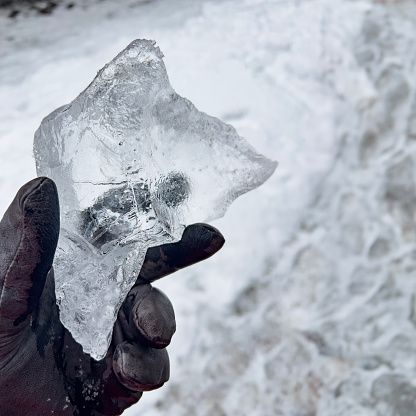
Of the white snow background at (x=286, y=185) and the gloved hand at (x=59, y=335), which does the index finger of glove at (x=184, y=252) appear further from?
the white snow background at (x=286, y=185)

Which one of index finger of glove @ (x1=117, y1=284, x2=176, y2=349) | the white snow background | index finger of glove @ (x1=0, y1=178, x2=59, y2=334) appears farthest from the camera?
the white snow background

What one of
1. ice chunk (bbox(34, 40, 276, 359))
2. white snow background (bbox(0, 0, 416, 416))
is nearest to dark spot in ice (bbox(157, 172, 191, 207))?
ice chunk (bbox(34, 40, 276, 359))

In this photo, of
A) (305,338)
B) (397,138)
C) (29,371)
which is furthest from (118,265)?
(397,138)

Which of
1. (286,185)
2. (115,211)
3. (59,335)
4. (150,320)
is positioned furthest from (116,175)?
(286,185)

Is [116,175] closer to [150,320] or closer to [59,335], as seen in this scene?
[150,320]

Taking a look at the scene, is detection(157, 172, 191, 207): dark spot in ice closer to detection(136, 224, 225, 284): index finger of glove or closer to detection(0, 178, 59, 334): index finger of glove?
detection(136, 224, 225, 284): index finger of glove

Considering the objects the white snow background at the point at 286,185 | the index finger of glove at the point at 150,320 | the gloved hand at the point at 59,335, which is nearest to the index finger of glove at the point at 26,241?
the gloved hand at the point at 59,335

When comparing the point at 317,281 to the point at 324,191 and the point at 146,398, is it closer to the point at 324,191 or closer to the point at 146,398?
the point at 324,191

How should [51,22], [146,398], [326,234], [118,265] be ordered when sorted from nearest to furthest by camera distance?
[118,265] → [146,398] → [51,22] → [326,234]
